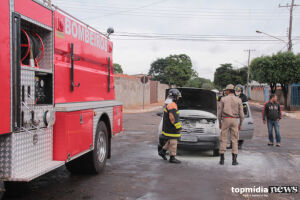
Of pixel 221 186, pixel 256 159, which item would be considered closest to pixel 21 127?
pixel 221 186

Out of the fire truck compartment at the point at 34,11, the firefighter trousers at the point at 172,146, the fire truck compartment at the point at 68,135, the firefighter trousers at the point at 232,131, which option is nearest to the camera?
the fire truck compartment at the point at 34,11

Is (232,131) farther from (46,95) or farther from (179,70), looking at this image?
(179,70)

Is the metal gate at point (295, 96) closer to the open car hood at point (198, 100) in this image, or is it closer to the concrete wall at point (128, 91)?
the concrete wall at point (128, 91)

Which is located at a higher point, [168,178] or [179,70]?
[179,70]

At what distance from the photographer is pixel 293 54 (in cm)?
3366

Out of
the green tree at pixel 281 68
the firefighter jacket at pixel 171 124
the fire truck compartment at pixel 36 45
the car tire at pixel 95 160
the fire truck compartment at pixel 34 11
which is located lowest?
the car tire at pixel 95 160

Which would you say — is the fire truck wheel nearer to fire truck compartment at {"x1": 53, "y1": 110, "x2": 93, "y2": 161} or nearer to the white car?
fire truck compartment at {"x1": 53, "y1": 110, "x2": 93, "y2": 161}

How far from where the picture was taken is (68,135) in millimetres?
4891

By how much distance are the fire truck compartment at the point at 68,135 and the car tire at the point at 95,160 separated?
819 millimetres

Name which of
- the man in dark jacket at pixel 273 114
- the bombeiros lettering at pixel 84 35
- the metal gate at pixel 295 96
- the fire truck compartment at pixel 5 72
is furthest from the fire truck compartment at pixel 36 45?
the metal gate at pixel 295 96

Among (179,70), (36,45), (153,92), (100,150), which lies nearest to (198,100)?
(100,150)

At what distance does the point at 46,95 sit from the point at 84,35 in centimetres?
200

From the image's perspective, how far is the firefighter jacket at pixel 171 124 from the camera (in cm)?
778

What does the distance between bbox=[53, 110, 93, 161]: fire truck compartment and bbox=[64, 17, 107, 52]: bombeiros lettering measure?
57.8 inches
